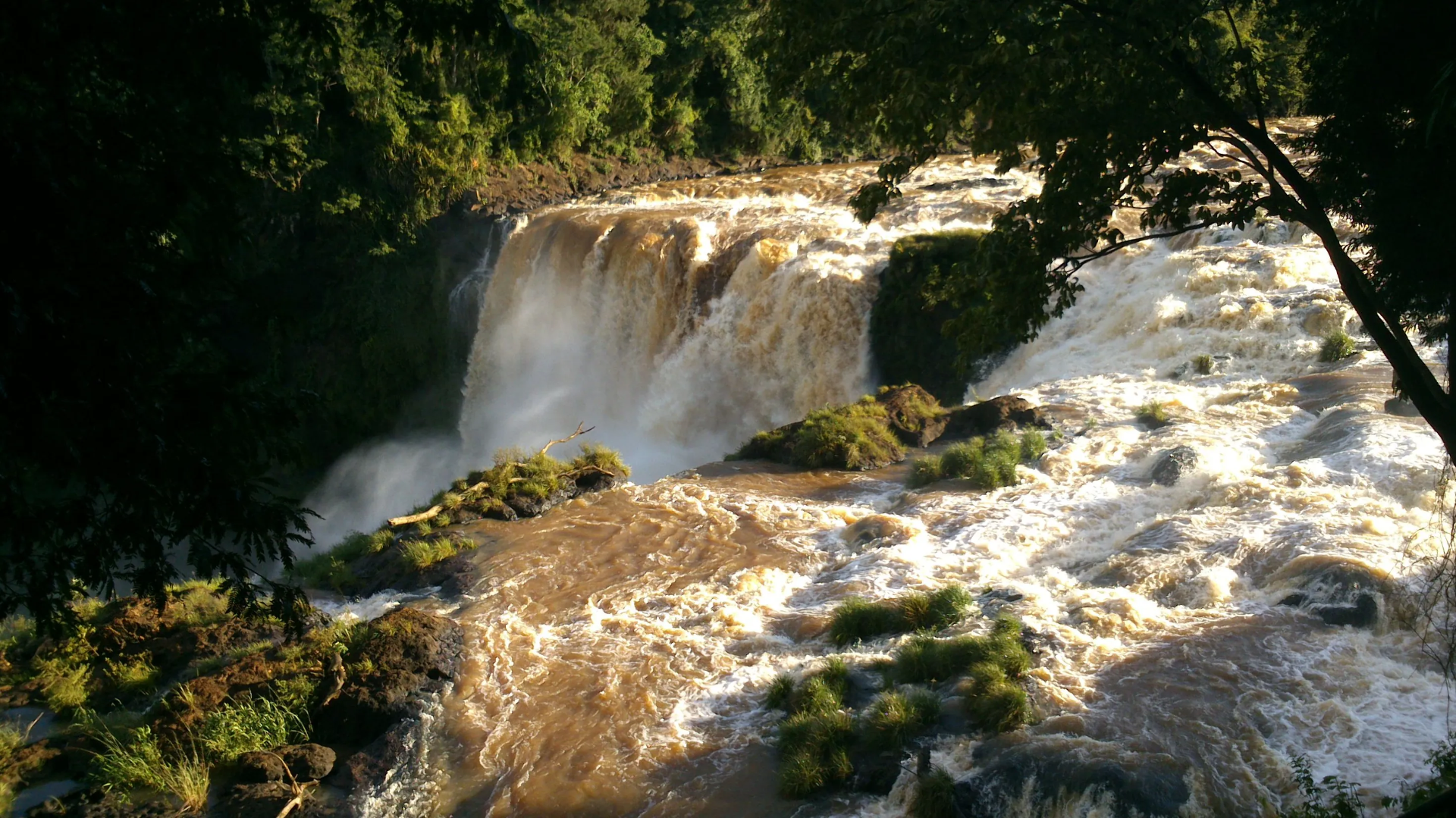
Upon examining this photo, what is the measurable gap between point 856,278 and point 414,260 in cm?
1637

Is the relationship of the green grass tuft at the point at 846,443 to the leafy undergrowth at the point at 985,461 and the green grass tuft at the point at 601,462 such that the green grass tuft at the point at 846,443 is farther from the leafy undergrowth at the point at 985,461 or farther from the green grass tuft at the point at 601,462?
the green grass tuft at the point at 601,462

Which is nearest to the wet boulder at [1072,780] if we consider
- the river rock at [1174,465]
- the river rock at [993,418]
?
the river rock at [1174,465]

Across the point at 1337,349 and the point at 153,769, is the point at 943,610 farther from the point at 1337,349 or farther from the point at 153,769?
the point at 1337,349

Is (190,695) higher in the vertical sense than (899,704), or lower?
higher

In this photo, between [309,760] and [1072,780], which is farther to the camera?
[309,760]

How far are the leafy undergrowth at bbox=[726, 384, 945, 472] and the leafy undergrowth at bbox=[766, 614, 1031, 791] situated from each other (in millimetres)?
5459

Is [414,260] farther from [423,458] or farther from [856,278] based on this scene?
[856,278]

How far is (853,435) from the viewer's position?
13.6m

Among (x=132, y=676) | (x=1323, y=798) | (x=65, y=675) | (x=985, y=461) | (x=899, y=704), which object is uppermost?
(x=985, y=461)

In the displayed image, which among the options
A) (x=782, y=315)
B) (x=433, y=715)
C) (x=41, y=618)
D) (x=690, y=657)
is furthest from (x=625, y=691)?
(x=782, y=315)

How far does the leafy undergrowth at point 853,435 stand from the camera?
1351cm

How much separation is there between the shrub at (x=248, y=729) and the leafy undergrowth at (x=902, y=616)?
4.30 metres

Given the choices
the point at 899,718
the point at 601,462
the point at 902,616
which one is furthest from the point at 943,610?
the point at 601,462

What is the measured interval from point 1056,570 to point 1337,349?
20.1 feet
